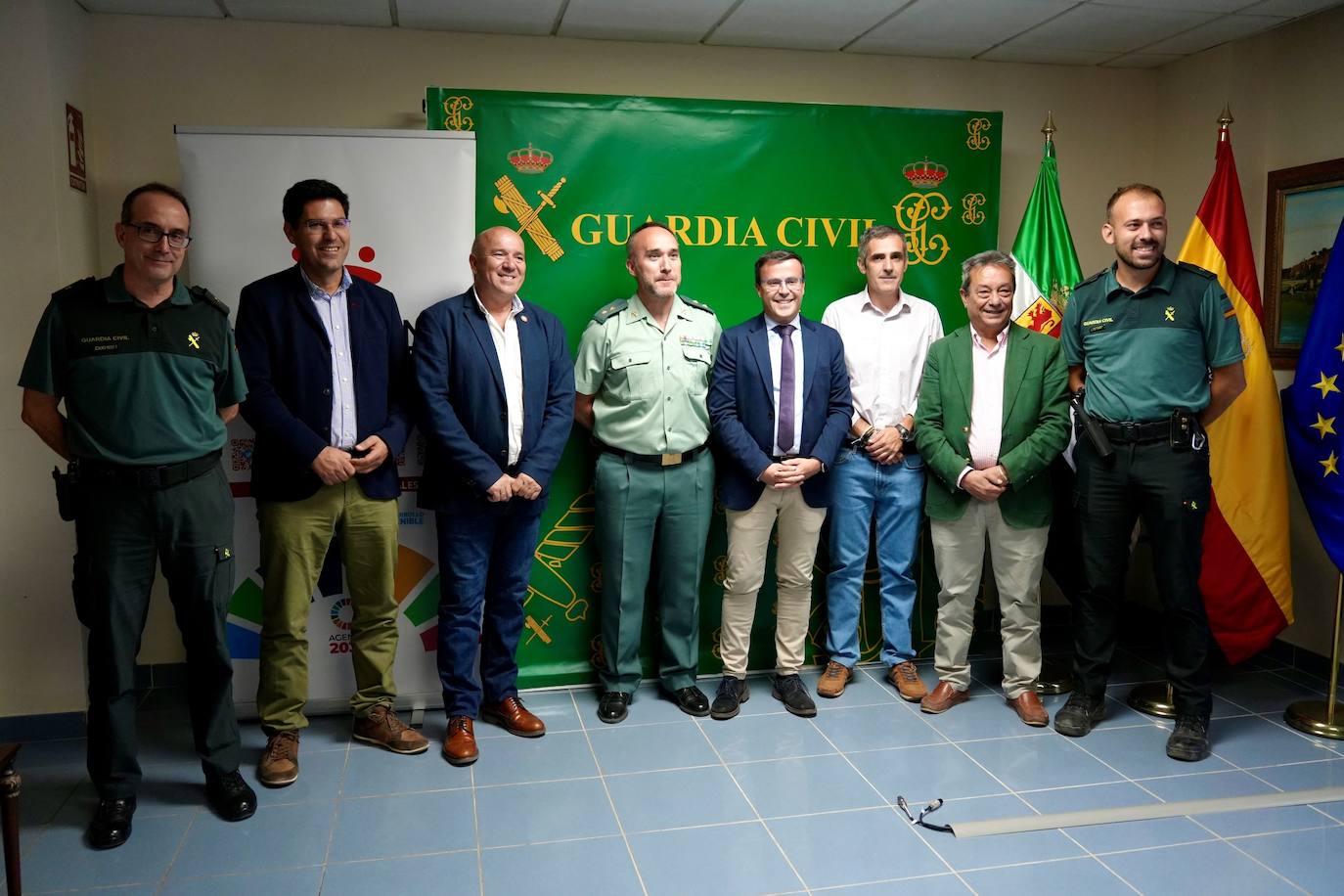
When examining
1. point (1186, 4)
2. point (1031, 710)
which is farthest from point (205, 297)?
point (1186, 4)

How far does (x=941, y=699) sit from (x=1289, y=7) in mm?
3218

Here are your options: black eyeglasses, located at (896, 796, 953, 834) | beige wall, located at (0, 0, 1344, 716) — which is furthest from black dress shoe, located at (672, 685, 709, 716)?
beige wall, located at (0, 0, 1344, 716)

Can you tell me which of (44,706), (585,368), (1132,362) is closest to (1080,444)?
(1132,362)

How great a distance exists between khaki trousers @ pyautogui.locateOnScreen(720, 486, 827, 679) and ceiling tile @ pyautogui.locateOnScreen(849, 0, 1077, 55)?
2099 millimetres

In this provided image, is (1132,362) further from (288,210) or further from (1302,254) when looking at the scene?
(288,210)

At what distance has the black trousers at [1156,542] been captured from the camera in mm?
3674

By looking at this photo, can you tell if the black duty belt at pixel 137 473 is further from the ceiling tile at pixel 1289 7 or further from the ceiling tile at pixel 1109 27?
the ceiling tile at pixel 1289 7

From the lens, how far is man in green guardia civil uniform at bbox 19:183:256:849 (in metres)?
3.01

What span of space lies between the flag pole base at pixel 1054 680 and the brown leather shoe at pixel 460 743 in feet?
7.69

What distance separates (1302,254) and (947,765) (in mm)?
2780

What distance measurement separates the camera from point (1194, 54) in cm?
502

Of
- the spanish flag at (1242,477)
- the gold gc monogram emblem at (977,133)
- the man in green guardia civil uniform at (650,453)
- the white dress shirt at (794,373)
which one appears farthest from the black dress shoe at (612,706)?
the gold gc monogram emblem at (977,133)

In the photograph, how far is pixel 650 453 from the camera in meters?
3.97

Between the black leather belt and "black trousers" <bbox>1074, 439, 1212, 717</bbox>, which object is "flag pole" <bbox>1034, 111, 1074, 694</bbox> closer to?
"black trousers" <bbox>1074, 439, 1212, 717</bbox>
